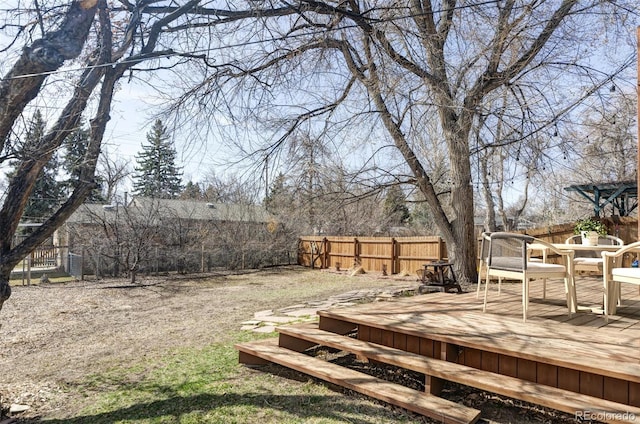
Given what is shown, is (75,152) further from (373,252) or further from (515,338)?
(373,252)

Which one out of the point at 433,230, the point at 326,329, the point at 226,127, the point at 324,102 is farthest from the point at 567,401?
the point at 433,230

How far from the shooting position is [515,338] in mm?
2719

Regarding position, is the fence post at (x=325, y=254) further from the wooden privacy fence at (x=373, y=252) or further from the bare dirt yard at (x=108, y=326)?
the bare dirt yard at (x=108, y=326)

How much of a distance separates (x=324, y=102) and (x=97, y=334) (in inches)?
183

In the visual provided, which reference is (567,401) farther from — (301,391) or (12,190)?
(12,190)

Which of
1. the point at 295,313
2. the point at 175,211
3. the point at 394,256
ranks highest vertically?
the point at 175,211

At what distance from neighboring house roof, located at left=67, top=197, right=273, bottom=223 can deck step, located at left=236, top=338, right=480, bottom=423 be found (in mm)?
6935

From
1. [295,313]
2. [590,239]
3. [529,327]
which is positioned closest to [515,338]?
[529,327]

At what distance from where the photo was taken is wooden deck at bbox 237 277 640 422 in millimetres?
2199

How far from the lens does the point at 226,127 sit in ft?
13.6

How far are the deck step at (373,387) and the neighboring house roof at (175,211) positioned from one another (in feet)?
22.8

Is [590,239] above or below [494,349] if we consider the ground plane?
above

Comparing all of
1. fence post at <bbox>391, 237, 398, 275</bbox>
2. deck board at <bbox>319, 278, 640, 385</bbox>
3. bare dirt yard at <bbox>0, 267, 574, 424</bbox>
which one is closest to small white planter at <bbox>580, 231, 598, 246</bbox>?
deck board at <bbox>319, 278, 640, 385</bbox>

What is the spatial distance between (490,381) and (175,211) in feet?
39.9
